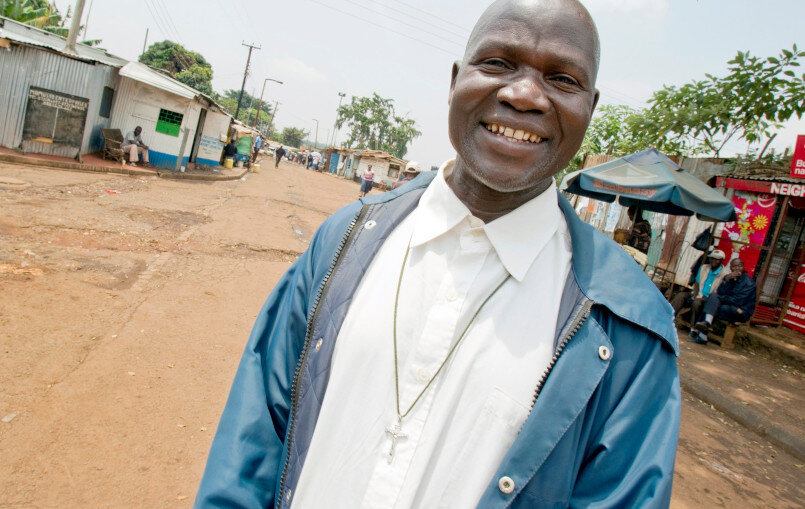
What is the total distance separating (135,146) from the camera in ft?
49.1

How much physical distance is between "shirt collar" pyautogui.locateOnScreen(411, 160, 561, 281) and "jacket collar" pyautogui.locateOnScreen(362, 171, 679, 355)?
3.4 inches

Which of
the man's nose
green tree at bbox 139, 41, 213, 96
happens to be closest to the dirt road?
the man's nose

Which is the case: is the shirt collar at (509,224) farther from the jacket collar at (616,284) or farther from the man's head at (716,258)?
the man's head at (716,258)

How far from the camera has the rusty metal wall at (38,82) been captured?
470 inches

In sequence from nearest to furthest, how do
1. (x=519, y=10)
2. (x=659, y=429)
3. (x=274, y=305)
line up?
(x=659, y=429) < (x=519, y=10) < (x=274, y=305)

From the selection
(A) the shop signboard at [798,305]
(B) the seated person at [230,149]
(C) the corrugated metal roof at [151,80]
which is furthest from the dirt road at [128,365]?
(B) the seated person at [230,149]

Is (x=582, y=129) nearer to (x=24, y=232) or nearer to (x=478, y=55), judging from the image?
(x=478, y=55)

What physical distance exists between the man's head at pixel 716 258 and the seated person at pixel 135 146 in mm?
14953

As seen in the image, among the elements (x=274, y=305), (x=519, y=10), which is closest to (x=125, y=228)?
(x=274, y=305)

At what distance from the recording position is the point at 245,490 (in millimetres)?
1216

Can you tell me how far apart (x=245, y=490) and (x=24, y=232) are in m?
6.51

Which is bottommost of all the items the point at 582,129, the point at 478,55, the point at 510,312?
the point at 510,312

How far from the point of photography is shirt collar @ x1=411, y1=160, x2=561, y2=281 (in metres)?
1.21

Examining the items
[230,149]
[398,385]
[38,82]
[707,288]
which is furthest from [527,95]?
[230,149]
